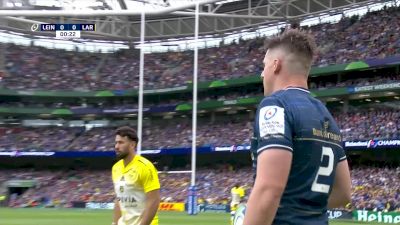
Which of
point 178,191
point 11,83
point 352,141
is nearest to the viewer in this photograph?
point 352,141

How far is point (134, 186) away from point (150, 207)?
40 cm

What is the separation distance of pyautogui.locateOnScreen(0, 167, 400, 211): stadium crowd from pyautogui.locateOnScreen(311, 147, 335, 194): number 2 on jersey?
105 ft

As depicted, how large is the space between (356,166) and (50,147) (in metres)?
28.2

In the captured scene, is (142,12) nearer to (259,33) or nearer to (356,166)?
(356,166)

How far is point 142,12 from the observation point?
30.3 meters

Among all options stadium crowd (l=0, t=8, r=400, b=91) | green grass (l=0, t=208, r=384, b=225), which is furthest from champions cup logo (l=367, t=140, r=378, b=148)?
green grass (l=0, t=208, r=384, b=225)

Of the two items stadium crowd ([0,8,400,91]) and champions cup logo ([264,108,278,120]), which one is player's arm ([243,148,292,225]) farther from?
stadium crowd ([0,8,400,91])

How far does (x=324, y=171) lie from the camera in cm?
337

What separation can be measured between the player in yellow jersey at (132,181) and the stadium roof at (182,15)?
33.7 m

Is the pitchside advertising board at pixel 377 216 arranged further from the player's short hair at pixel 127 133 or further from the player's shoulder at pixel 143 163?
the player's short hair at pixel 127 133

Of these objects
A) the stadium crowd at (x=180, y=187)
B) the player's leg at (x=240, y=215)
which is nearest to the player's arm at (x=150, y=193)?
the player's leg at (x=240, y=215)

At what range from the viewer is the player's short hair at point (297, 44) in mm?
3404

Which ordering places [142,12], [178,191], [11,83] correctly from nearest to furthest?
1. [142,12]
2. [178,191]
3. [11,83]

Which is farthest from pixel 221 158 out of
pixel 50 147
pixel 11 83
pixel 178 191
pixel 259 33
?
pixel 11 83
